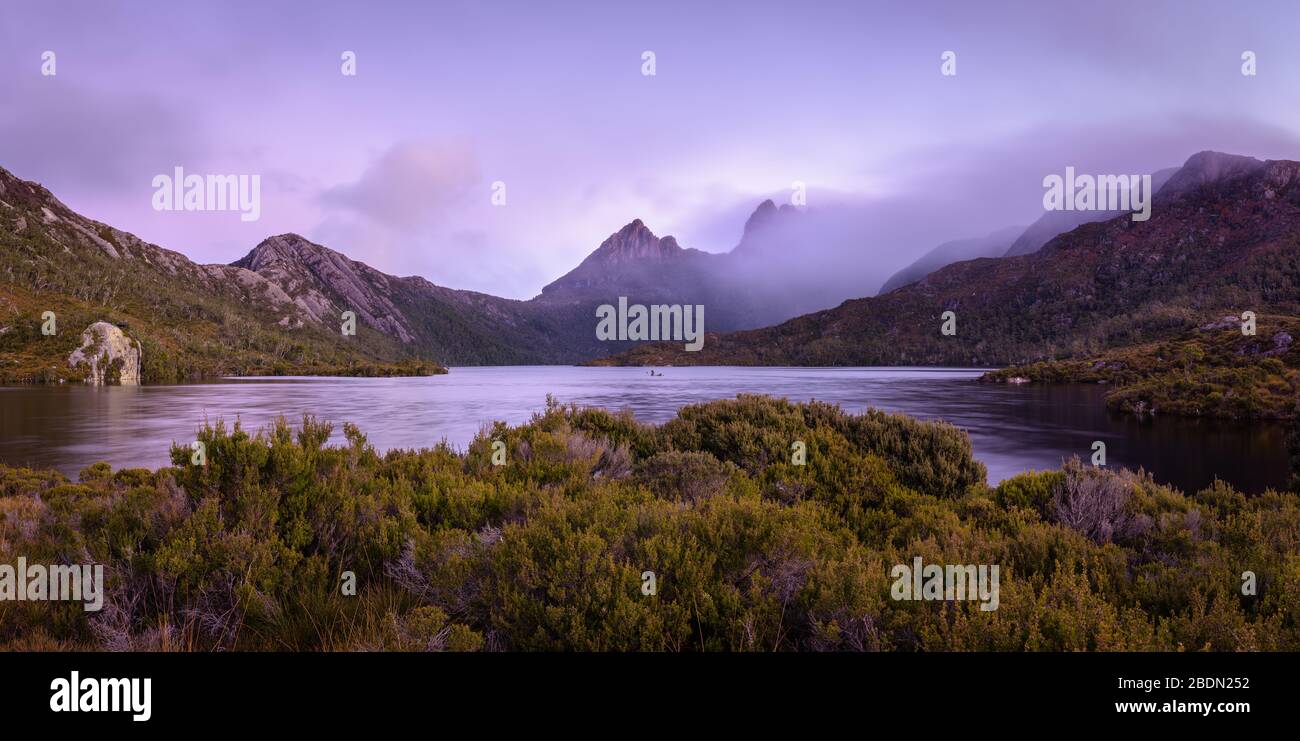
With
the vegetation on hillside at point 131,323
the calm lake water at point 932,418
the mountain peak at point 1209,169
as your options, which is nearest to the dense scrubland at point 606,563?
the calm lake water at point 932,418

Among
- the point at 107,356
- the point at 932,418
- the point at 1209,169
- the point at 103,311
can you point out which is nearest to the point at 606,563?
the point at 932,418

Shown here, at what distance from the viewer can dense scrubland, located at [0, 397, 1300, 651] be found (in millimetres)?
3582

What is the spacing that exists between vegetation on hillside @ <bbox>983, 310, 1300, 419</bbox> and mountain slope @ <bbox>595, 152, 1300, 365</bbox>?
43.5 metres

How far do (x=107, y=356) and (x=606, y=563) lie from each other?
348ft

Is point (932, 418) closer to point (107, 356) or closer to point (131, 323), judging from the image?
point (107, 356)

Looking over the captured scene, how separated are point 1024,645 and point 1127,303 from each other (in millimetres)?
155578

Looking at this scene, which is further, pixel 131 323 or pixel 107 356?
pixel 131 323

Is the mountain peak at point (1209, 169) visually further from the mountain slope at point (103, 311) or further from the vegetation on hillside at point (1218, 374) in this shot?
the mountain slope at point (103, 311)

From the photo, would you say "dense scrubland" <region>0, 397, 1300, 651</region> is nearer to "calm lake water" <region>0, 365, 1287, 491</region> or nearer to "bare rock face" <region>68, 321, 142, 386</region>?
"calm lake water" <region>0, 365, 1287, 491</region>

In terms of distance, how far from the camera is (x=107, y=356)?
78.7 m
